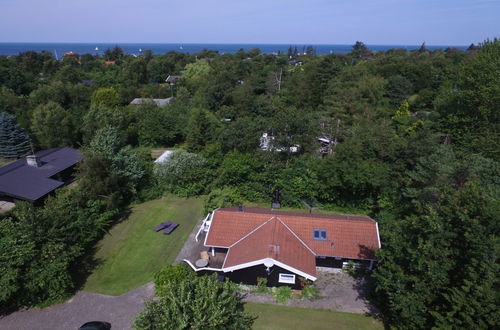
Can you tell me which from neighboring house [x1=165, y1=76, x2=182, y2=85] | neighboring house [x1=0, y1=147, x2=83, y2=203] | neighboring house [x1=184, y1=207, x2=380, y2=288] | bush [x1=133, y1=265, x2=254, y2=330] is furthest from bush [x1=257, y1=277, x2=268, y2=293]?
neighboring house [x1=165, y1=76, x2=182, y2=85]

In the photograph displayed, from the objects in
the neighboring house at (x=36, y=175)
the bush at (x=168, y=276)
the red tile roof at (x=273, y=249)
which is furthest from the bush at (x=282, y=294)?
the neighboring house at (x=36, y=175)

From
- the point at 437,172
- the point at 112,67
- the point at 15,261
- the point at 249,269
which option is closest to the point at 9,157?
the point at 15,261

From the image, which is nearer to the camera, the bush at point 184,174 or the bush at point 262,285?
the bush at point 262,285

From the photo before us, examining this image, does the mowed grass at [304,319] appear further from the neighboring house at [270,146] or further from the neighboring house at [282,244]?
the neighboring house at [270,146]

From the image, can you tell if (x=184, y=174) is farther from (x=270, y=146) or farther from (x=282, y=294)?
(x=282, y=294)

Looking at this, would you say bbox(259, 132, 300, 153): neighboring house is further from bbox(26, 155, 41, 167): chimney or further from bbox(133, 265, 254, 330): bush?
bbox(26, 155, 41, 167): chimney

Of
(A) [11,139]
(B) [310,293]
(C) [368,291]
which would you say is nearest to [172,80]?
(A) [11,139]
